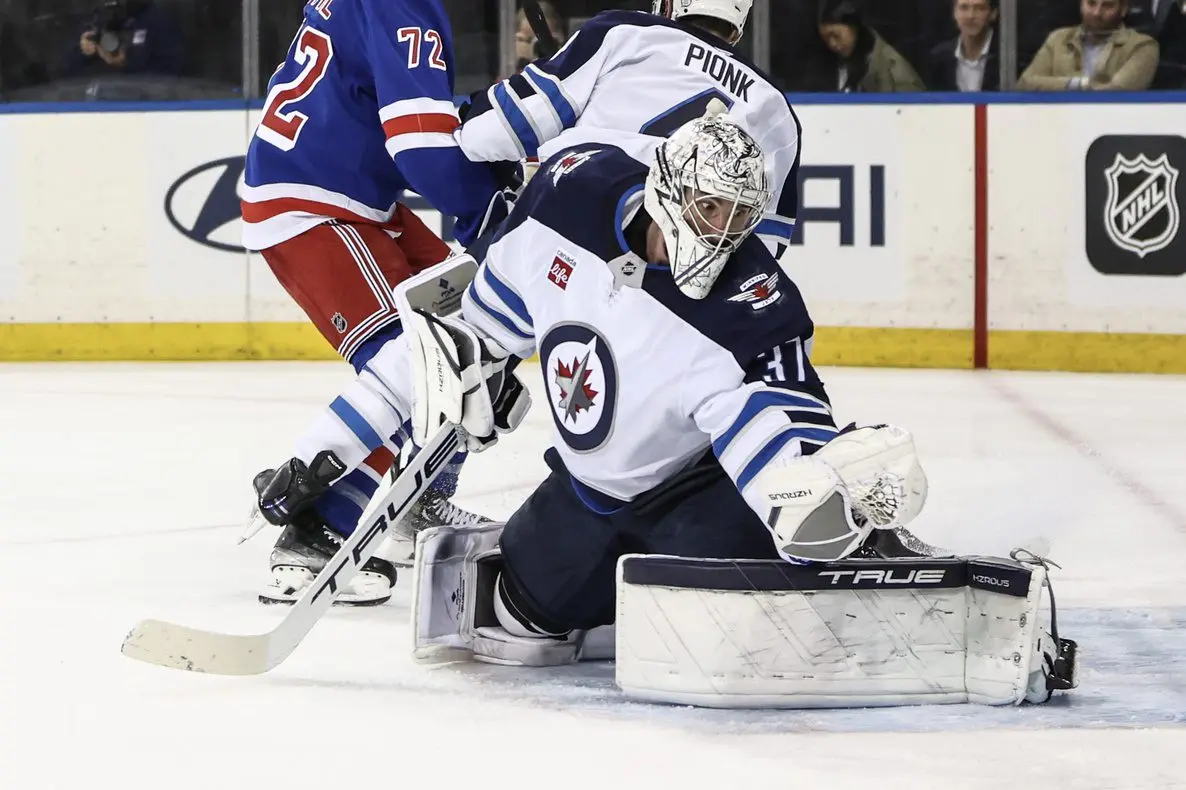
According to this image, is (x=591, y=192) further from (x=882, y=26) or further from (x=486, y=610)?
(x=882, y=26)

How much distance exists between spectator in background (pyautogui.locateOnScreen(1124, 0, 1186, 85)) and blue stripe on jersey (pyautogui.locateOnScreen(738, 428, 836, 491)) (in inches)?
163

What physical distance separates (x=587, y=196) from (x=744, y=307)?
0.94ft

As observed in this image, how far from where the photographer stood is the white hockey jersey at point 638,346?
7.05 feet

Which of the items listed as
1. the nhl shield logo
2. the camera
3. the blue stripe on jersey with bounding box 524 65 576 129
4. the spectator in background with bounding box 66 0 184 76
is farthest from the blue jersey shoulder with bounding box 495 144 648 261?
the camera

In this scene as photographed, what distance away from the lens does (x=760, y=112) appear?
3045 millimetres

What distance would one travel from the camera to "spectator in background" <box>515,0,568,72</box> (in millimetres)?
6215

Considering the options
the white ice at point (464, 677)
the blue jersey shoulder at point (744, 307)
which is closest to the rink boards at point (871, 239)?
the white ice at point (464, 677)

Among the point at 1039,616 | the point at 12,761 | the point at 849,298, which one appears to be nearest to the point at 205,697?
the point at 12,761

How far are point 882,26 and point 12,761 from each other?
4.69 m

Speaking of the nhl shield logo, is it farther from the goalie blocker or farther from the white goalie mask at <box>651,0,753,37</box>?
the goalie blocker

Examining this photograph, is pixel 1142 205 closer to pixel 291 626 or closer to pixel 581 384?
pixel 581 384

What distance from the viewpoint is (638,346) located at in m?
2.21

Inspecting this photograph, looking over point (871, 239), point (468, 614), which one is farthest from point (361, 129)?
point (871, 239)

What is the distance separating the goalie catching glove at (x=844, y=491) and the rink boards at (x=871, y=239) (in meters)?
3.99
